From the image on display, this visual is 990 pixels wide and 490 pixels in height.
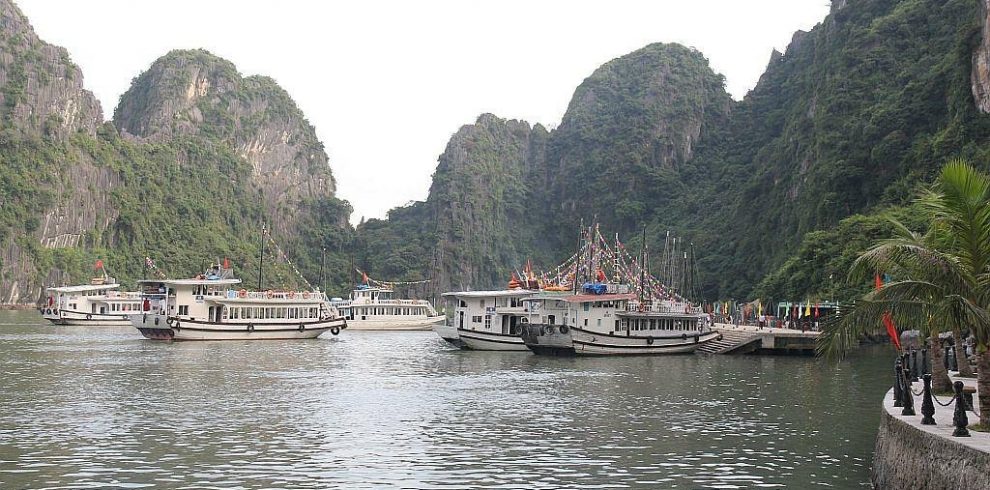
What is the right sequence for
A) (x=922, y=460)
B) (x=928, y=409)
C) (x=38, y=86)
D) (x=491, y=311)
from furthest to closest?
(x=38, y=86) → (x=491, y=311) → (x=928, y=409) → (x=922, y=460)

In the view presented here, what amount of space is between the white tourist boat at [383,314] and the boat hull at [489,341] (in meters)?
40.9

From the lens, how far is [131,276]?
Answer: 170 m

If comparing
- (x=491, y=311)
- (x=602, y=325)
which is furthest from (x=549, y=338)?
(x=491, y=311)

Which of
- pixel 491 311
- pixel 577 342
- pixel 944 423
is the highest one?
pixel 491 311

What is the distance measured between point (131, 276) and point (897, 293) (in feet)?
547

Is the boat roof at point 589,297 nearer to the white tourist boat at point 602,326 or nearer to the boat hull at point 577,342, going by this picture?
the white tourist boat at point 602,326

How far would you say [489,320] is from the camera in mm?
66875

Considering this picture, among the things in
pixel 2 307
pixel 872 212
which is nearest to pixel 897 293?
pixel 872 212

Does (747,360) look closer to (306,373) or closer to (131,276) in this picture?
(306,373)

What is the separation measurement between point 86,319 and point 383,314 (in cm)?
2995

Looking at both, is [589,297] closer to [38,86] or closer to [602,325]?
[602,325]

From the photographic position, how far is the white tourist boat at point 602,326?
5966cm

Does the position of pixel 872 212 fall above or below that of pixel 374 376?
above

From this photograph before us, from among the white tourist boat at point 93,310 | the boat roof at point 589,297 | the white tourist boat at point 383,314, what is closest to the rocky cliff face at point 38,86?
the white tourist boat at point 93,310
